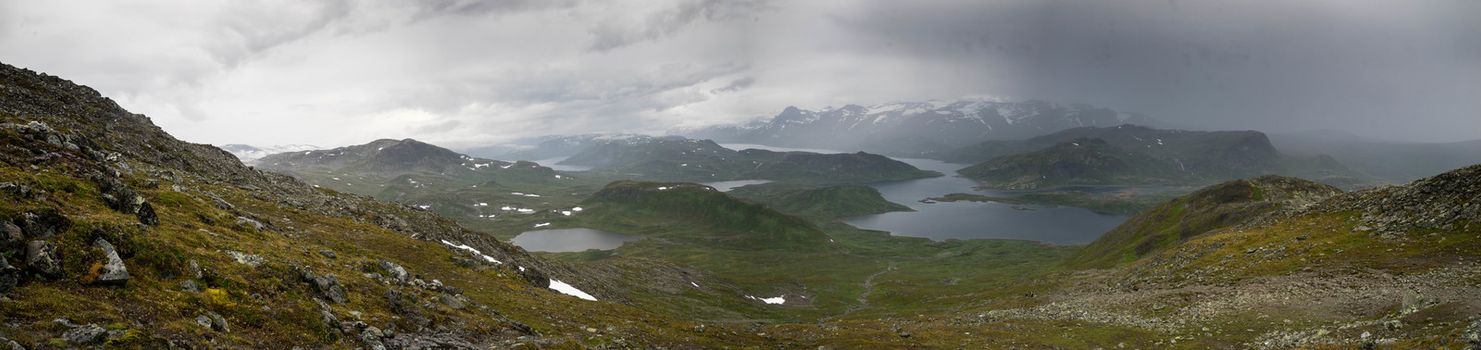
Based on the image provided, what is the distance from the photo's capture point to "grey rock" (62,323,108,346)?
1453cm

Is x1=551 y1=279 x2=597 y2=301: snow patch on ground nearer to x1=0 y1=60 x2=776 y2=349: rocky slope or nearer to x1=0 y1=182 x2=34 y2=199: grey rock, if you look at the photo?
x1=0 y1=60 x2=776 y2=349: rocky slope

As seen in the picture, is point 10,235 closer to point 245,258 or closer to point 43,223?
point 43,223

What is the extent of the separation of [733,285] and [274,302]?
129 metres

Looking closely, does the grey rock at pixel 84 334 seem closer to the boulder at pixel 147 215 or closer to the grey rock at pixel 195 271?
the grey rock at pixel 195 271

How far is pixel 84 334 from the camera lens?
1489 cm

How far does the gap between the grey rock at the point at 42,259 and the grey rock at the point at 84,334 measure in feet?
13.0

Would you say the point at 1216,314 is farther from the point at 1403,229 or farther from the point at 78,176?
the point at 78,176

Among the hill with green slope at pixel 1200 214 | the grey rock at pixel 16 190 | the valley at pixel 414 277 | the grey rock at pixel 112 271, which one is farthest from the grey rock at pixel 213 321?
the hill with green slope at pixel 1200 214

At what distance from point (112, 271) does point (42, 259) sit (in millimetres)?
1592

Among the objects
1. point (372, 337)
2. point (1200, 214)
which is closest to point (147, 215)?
point (372, 337)

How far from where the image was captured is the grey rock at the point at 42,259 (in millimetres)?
17109

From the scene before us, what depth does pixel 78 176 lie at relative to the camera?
3091 centimetres

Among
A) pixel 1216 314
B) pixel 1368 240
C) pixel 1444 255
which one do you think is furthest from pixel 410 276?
pixel 1368 240

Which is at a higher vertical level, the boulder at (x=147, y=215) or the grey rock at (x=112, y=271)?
the boulder at (x=147, y=215)
